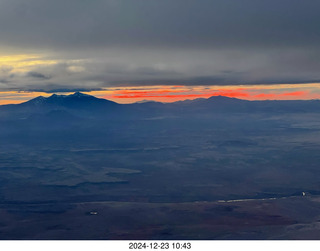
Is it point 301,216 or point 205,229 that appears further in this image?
point 301,216

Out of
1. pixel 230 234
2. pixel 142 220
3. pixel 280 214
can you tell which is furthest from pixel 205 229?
pixel 280 214

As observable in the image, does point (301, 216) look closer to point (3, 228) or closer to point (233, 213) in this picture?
point (233, 213)

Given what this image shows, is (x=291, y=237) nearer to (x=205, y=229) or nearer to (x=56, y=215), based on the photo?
(x=205, y=229)

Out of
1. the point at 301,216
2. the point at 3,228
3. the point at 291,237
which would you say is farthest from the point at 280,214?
the point at 3,228

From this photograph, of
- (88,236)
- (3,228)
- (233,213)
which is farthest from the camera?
(233,213)

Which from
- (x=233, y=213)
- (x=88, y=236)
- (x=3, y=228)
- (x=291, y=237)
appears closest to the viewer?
(x=291, y=237)

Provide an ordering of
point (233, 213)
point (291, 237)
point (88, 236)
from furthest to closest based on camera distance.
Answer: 1. point (233, 213)
2. point (88, 236)
3. point (291, 237)

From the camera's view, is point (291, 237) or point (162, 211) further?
point (162, 211)

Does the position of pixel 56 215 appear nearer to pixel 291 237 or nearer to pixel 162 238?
pixel 162 238

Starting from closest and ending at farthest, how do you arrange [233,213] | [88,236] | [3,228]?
1. [88,236]
2. [3,228]
3. [233,213]
